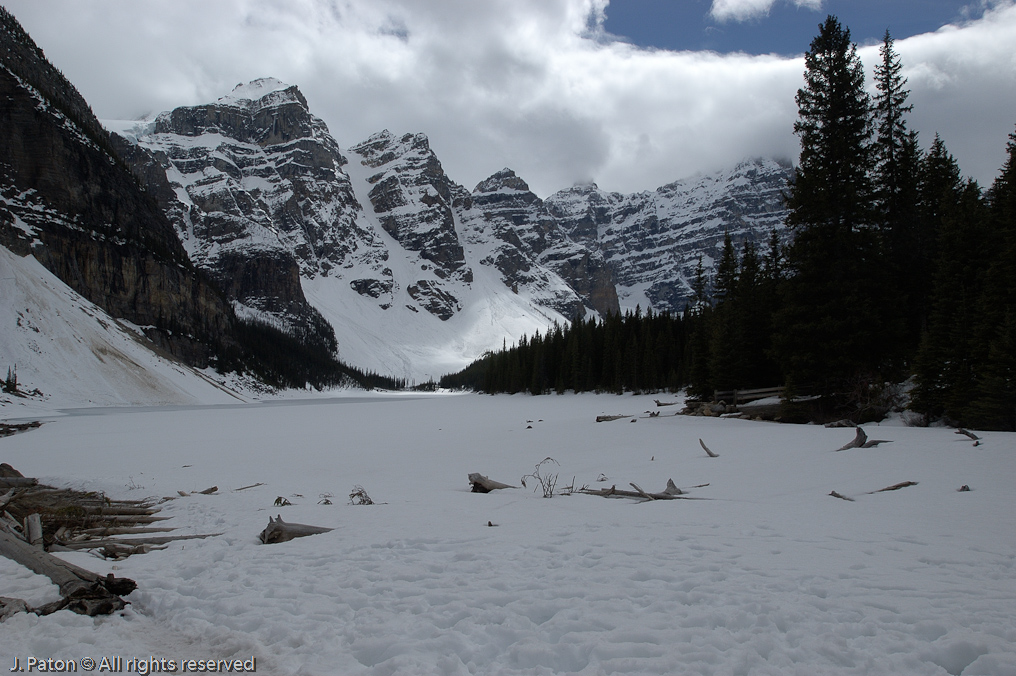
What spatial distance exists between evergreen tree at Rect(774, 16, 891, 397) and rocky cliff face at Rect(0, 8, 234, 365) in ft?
277

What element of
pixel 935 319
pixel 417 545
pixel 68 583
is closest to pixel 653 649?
pixel 417 545

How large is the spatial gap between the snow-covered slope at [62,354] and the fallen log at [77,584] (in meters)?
43.3

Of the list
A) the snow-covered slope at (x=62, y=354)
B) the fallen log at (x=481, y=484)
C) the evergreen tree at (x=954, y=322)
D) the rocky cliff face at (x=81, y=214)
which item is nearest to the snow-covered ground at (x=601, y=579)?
the fallen log at (x=481, y=484)

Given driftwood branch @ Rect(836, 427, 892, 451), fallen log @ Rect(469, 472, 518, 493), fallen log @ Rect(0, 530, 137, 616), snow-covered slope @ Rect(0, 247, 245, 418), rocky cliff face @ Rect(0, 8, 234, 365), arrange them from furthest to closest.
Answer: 1. rocky cliff face @ Rect(0, 8, 234, 365)
2. snow-covered slope @ Rect(0, 247, 245, 418)
3. driftwood branch @ Rect(836, 427, 892, 451)
4. fallen log @ Rect(469, 472, 518, 493)
5. fallen log @ Rect(0, 530, 137, 616)

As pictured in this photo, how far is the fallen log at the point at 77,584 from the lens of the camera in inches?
191

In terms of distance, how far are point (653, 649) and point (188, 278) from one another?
118276 mm

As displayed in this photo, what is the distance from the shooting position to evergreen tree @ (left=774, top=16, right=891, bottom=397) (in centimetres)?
2011

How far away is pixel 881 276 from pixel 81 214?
3993 inches

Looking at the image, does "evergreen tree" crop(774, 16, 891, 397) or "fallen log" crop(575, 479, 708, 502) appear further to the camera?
"evergreen tree" crop(774, 16, 891, 397)

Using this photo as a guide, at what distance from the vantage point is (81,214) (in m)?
78.4

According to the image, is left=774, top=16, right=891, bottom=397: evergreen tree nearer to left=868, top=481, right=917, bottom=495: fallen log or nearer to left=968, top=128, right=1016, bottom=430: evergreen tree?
left=968, top=128, right=1016, bottom=430: evergreen tree

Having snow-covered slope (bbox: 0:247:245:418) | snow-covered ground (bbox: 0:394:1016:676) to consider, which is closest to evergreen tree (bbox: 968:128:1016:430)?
snow-covered ground (bbox: 0:394:1016:676)

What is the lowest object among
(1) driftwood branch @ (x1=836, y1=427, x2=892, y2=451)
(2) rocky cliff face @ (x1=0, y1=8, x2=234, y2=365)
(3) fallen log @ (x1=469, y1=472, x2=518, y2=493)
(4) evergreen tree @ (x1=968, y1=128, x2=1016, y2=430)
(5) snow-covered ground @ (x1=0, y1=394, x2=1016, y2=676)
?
(3) fallen log @ (x1=469, y1=472, x2=518, y2=493)

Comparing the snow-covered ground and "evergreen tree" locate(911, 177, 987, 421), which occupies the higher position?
"evergreen tree" locate(911, 177, 987, 421)
